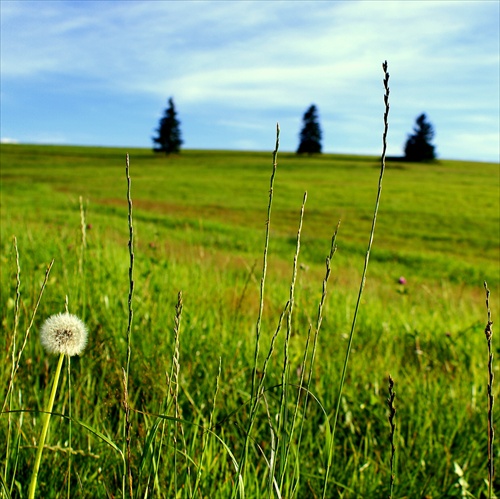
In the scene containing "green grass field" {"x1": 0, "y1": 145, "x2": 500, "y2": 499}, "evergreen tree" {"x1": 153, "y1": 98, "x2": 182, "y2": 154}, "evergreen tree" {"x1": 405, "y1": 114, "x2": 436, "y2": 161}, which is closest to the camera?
"green grass field" {"x1": 0, "y1": 145, "x2": 500, "y2": 499}

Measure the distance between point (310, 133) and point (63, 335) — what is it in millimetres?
87566

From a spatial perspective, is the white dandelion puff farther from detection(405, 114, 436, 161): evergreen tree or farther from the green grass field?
detection(405, 114, 436, 161): evergreen tree

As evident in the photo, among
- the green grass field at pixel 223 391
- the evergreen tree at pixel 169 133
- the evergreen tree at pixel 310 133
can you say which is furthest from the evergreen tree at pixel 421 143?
the green grass field at pixel 223 391

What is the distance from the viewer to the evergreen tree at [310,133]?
281 ft

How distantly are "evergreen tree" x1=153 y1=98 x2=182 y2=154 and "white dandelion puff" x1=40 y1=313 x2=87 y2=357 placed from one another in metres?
83.9

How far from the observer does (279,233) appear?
19281mm

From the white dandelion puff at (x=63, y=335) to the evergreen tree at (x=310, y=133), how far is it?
8634 centimetres

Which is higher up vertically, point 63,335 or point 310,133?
point 310,133

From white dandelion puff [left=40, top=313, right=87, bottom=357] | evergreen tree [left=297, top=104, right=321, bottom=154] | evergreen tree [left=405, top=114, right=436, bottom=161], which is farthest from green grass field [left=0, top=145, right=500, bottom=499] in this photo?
evergreen tree [left=297, top=104, right=321, bottom=154]

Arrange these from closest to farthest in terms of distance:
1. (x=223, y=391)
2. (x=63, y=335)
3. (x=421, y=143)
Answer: (x=63, y=335) → (x=223, y=391) → (x=421, y=143)

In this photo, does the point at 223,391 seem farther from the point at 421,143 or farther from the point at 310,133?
the point at 310,133

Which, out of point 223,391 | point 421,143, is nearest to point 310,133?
point 421,143

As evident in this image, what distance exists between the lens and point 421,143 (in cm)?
7194

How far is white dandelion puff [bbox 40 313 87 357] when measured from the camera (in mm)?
1073
